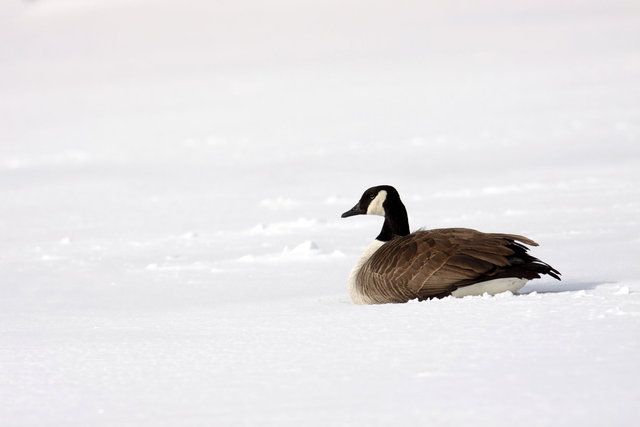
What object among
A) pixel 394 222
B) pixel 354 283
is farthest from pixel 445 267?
pixel 394 222

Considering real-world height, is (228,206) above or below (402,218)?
above

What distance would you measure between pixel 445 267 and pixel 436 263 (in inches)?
2.9

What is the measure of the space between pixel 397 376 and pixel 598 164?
1531 cm

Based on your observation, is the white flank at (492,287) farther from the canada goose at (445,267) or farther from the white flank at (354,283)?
the white flank at (354,283)

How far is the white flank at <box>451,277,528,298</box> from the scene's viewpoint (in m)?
6.06

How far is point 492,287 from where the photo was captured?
612 centimetres

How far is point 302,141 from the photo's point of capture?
32.5 metres

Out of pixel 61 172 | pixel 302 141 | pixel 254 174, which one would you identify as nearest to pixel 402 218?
pixel 254 174

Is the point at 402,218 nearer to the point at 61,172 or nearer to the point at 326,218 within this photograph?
the point at 326,218

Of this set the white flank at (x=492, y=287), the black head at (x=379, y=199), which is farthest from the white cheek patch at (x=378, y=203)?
the white flank at (x=492, y=287)

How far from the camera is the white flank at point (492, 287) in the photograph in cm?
606

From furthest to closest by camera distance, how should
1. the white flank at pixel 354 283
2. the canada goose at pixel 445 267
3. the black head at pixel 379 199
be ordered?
1. the black head at pixel 379 199
2. the white flank at pixel 354 283
3. the canada goose at pixel 445 267

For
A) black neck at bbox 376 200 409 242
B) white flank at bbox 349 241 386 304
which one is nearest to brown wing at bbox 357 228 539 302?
white flank at bbox 349 241 386 304

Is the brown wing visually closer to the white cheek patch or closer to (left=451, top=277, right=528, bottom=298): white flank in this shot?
(left=451, top=277, right=528, bottom=298): white flank
